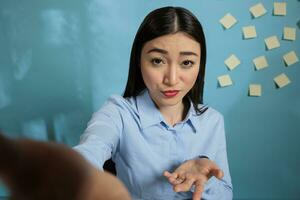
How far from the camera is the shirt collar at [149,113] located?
994 millimetres

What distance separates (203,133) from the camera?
1056mm

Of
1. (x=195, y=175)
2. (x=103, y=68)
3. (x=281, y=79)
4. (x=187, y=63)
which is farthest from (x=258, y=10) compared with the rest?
(x=195, y=175)

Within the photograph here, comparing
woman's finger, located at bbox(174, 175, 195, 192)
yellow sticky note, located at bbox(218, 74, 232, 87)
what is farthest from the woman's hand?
yellow sticky note, located at bbox(218, 74, 232, 87)

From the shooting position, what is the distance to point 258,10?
5.44 ft

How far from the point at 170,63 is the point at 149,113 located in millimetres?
200

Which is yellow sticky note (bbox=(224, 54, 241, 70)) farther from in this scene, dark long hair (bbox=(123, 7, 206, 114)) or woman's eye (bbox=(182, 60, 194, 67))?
woman's eye (bbox=(182, 60, 194, 67))

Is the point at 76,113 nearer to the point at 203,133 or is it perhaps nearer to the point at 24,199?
the point at 203,133

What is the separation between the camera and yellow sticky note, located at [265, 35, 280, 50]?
5.53ft

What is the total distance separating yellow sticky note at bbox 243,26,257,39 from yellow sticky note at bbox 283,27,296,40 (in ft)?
0.52

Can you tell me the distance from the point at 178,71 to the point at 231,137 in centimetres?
102

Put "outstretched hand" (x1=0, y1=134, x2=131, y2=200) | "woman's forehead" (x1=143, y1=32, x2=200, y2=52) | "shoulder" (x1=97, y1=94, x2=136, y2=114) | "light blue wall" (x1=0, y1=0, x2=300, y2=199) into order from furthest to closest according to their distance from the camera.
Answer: "light blue wall" (x1=0, y1=0, x2=300, y2=199)
"shoulder" (x1=97, y1=94, x2=136, y2=114)
"woman's forehead" (x1=143, y1=32, x2=200, y2=52)
"outstretched hand" (x1=0, y1=134, x2=131, y2=200)

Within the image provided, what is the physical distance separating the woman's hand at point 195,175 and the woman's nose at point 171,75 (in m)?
0.21

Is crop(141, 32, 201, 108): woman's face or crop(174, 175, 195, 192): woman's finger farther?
crop(141, 32, 201, 108): woman's face

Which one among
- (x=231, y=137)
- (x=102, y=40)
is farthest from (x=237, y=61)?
(x=102, y=40)
